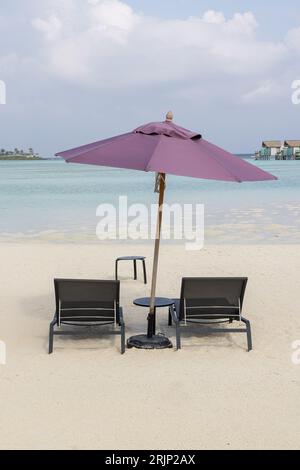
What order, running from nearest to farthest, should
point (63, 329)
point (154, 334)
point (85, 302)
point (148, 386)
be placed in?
point (148, 386) → point (85, 302) → point (154, 334) → point (63, 329)

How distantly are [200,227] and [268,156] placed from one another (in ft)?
607

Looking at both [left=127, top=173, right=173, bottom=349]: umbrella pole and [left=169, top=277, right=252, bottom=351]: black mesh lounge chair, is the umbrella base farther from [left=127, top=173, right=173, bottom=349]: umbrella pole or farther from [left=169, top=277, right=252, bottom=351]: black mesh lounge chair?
[left=169, top=277, right=252, bottom=351]: black mesh lounge chair

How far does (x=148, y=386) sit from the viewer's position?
16.8 feet

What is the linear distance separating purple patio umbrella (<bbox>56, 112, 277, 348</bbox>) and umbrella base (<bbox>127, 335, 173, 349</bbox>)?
1 centimetres

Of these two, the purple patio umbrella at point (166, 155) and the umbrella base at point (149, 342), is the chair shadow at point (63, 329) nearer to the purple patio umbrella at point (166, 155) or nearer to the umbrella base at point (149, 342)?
the umbrella base at point (149, 342)

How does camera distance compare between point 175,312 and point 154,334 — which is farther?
point 175,312

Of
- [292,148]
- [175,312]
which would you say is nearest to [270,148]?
[292,148]

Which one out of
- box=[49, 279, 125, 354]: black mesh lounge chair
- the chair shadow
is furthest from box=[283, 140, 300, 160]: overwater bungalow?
box=[49, 279, 125, 354]: black mesh lounge chair

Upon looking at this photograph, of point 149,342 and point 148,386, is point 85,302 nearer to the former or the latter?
point 149,342

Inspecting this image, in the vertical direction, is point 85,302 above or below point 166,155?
below

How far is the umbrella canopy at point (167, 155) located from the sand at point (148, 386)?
1.70 meters

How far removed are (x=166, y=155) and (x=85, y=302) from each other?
1.62 metres
